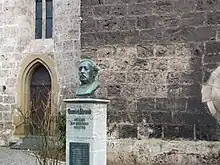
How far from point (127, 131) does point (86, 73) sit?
8.85 feet

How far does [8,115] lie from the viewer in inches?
600

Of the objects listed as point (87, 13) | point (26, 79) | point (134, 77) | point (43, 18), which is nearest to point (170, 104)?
point (134, 77)

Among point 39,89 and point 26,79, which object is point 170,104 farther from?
point 26,79

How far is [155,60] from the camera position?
982cm

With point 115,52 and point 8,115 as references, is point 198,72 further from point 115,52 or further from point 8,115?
point 8,115

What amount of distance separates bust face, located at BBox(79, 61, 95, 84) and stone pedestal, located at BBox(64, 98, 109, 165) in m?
0.34

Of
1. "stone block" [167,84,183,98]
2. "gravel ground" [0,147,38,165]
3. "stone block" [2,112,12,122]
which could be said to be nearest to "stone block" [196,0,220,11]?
"stone block" [167,84,183,98]

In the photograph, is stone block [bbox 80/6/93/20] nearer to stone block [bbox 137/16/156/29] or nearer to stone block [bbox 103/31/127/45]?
stone block [bbox 103/31/127/45]

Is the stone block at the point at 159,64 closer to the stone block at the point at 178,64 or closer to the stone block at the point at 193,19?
the stone block at the point at 178,64

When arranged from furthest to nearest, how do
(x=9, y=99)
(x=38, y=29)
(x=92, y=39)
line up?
(x=38, y=29) → (x=9, y=99) → (x=92, y=39)

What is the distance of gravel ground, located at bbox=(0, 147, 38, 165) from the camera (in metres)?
11.2

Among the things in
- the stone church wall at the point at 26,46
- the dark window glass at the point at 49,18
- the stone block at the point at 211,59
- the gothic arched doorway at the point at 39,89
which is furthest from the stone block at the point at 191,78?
the dark window glass at the point at 49,18

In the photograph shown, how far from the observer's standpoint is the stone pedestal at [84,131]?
24.2ft

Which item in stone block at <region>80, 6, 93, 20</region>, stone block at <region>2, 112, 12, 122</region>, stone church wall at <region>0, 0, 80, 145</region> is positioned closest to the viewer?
stone block at <region>80, 6, 93, 20</region>
